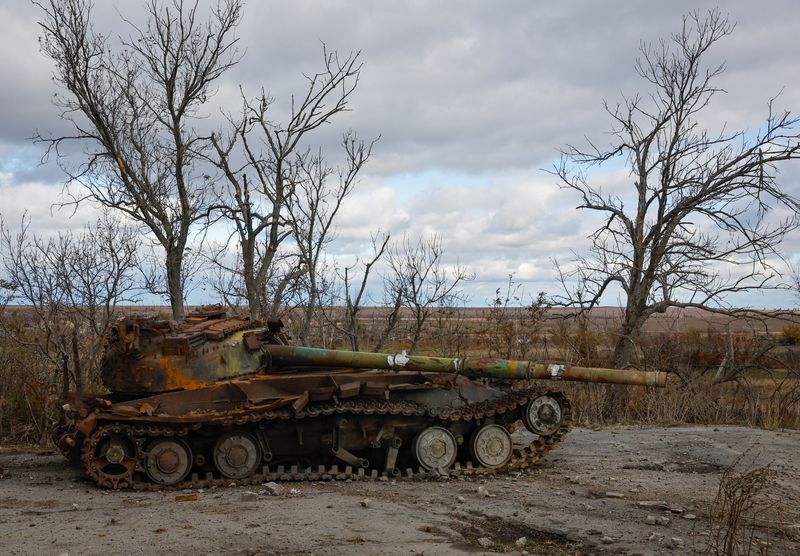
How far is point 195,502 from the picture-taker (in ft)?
29.3

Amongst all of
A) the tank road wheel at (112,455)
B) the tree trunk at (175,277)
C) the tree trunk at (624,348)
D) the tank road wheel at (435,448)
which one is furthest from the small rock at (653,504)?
the tree trunk at (175,277)

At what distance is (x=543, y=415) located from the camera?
10.9 meters

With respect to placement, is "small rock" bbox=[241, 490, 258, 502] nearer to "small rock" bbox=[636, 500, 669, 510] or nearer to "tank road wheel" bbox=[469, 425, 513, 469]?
"tank road wheel" bbox=[469, 425, 513, 469]

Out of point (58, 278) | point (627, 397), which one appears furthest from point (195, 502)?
point (627, 397)

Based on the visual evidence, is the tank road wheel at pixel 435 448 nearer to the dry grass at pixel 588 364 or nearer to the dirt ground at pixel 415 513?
the dirt ground at pixel 415 513

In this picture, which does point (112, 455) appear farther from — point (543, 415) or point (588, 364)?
point (588, 364)

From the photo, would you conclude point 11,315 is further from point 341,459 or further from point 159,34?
point 341,459

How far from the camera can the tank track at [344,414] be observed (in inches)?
380

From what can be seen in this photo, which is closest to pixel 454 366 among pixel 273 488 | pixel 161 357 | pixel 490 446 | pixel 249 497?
pixel 490 446

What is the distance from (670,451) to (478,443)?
3.18 m

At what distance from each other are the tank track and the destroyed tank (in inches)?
0.7

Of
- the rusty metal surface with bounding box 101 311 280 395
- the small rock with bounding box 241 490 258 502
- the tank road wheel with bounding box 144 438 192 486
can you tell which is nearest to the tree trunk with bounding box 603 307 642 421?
the rusty metal surface with bounding box 101 311 280 395

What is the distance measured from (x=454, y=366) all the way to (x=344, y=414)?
5.59 feet

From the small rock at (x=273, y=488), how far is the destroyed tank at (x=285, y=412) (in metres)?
0.28
